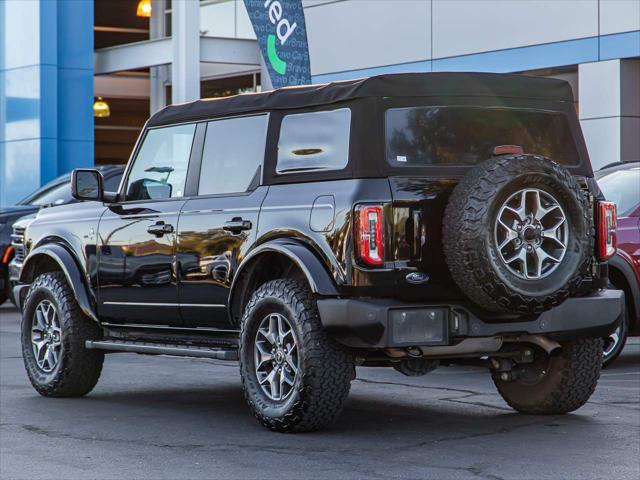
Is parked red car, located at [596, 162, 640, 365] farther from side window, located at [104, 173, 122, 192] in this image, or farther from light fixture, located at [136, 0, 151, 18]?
light fixture, located at [136, 0, 151, 18]

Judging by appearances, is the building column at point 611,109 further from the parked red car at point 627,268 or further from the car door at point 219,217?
the car door at point 219,217

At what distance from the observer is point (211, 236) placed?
8.38 m

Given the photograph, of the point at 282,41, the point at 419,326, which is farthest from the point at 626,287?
the point at 282,41

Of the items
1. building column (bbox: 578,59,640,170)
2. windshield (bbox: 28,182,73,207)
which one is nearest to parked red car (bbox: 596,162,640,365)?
building column (bbox: 578,59,640,170)

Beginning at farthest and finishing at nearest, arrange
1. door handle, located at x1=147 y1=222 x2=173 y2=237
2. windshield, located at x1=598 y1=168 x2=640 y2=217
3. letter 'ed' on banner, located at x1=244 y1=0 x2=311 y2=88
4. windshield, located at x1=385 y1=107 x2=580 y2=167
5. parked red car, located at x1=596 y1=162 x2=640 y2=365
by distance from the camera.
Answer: letter 'ed' on banner, located at x1=244 y1=0 x2=311 y2=88
windshield, located at x1=598 y1=168 x2=640 y2=217
parked red car, located at x1=596 y1=162 x2=640 y2=365
door handle, located at x1=147 y1=222 x2=173 y2=237
windshield, located at x1=385 y1=107 x2=580 y2=167

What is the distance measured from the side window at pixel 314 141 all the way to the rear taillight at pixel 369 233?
43cm

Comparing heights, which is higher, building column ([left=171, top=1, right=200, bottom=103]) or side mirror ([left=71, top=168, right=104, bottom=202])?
building column ([left=171, top=1, right=200, bottom=103])

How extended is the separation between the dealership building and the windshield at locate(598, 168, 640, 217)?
7.20 m

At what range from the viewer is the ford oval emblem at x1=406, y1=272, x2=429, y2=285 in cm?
743

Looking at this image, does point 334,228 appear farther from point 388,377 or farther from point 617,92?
point 617,92

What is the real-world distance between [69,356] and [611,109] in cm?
1134

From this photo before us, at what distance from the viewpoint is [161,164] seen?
923 centimetres

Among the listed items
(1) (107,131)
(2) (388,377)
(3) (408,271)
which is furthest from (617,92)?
(1) (107,131)

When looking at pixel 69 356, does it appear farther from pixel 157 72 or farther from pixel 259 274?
pixel 157 72
